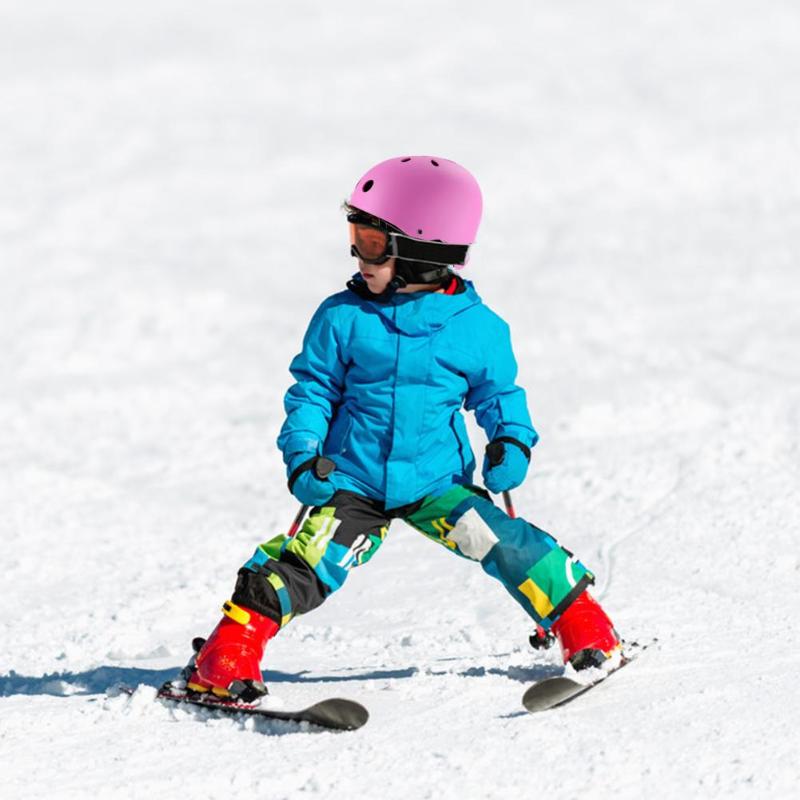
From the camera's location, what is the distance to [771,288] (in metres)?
11.4

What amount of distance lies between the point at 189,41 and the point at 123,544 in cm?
1315

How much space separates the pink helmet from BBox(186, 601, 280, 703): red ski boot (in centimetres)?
128

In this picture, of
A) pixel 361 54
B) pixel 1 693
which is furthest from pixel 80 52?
pixel 1 693

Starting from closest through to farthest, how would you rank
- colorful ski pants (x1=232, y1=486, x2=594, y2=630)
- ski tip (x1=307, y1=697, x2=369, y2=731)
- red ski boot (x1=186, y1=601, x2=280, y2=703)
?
ski tip (x1=307, y1=697, x2=369, y2=731), red ski boot (x1=186, y1=601, x2=280, y2=703), colorful ski pants (x1=232, y1=486, x2=594, y2=630)

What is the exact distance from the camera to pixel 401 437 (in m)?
4.31

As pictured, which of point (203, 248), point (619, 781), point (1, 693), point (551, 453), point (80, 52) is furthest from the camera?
point (80, 52)

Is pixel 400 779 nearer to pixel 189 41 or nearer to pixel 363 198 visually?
pixel 363 198

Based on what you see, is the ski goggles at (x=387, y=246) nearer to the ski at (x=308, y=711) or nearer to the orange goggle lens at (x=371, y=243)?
the orange goggle lens at (x=371, y=243)

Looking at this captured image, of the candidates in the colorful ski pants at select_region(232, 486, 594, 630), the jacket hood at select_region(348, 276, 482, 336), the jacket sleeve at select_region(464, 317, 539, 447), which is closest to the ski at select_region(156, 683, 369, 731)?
the colorful ski pants at select_region(232, 486, 594, 630)

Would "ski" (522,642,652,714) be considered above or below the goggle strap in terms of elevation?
below

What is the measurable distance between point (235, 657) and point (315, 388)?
2.81ft

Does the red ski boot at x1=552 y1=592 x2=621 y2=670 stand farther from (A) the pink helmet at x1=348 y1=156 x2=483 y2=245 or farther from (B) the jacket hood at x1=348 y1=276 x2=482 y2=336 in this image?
(A) the pink helmet at x1=348 y1=156 x2=483 y2=245

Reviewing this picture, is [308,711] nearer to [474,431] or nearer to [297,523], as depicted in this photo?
[297,523]

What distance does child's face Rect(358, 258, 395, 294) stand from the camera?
432 cm
